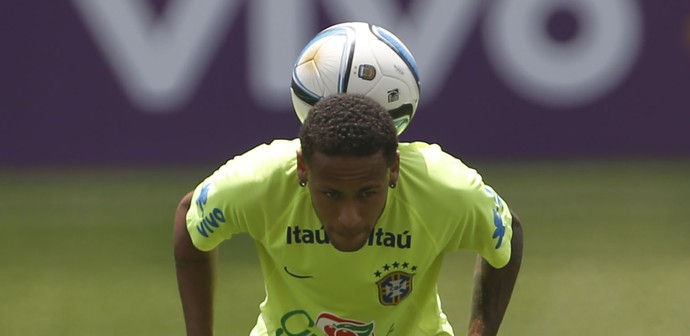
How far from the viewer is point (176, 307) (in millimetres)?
9797

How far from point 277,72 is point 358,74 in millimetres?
7927

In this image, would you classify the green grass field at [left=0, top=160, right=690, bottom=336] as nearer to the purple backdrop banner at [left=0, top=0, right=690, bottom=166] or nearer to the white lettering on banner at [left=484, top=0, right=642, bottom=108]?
the purple backdrop banner at [left=0, top=0, right=690, bottom=166]

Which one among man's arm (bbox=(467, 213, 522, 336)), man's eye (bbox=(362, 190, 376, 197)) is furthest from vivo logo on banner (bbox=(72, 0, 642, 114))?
man's eye (bbox=(362, 190, 376, 197))

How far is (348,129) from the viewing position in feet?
15.9

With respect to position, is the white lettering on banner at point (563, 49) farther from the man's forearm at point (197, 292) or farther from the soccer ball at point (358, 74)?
the man's forearm at point (197, 292)

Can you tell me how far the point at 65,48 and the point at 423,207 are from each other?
8.87 meters

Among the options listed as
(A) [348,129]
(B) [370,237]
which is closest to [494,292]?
(B) [370,237]

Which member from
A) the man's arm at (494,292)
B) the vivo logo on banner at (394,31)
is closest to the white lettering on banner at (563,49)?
the vivo logo on banner at (394,31)

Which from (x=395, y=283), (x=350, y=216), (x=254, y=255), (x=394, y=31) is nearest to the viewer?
(x=350, y=216)

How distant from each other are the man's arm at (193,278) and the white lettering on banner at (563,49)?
8352mm

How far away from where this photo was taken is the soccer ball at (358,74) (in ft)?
18.0

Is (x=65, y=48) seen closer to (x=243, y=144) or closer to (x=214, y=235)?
(x=243, y=144)

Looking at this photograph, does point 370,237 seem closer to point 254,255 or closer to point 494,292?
point 494,292

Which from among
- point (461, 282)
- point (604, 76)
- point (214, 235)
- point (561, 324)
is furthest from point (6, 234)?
point (214, 235)
